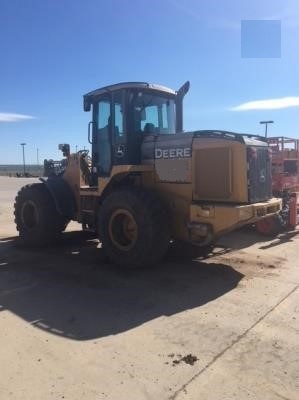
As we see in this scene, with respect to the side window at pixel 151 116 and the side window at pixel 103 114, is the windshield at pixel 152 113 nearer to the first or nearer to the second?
the side window at pixel 151 116

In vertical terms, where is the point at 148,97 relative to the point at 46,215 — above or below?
above

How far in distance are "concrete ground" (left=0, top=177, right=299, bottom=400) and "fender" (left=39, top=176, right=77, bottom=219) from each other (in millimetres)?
1392

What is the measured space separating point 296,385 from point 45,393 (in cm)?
206

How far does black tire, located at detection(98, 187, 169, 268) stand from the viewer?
24.3ft

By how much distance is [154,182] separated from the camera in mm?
8117

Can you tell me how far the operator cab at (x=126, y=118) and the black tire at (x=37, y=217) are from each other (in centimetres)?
117

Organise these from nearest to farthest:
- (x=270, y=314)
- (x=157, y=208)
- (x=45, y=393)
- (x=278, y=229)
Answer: (x=45, y=393)
(x=270, y=314)
(x=157, y=208)
(x=278, y=229)

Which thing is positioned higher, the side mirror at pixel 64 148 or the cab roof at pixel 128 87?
the cab roof at pixel 128 87

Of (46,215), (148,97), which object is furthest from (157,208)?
(46,215)

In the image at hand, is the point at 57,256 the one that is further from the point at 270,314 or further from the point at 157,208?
the point at 270,314

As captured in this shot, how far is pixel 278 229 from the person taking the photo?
35.2ft

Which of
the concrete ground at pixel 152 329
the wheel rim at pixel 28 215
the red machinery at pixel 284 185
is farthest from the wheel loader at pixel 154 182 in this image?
the red machinery at pixel 284 185

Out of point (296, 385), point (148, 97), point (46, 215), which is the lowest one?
point (296, 385)

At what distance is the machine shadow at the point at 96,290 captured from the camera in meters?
5.38
